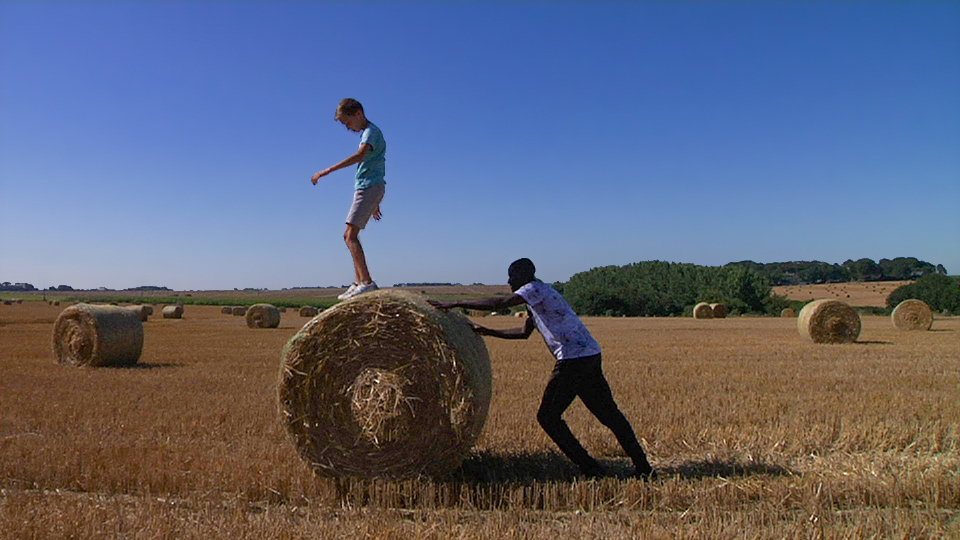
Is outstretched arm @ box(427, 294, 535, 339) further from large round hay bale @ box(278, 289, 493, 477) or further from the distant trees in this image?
the distant trees

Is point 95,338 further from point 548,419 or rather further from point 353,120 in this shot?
point 548,419

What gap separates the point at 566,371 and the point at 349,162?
7.88 ft

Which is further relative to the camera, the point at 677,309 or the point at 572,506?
the point at 677,309

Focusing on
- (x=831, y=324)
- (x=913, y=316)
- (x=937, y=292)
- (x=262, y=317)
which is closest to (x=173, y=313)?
(x=262, y=317)

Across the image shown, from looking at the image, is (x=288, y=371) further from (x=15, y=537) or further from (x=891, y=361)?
(x=891, y=361)

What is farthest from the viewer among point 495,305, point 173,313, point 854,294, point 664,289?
point 854,294

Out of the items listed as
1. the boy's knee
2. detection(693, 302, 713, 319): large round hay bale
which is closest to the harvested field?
detection(693, 302, 713, 319): large round hay bale

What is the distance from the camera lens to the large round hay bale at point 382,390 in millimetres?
5551

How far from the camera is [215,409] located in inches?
→ 343

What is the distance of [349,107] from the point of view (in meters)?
6.07

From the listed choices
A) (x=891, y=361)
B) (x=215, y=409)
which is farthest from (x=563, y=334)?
(x=891, y=361)

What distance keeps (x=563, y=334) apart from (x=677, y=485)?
1.38 m

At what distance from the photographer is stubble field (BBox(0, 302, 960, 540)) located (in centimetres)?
451

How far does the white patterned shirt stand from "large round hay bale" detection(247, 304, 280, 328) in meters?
25.3
